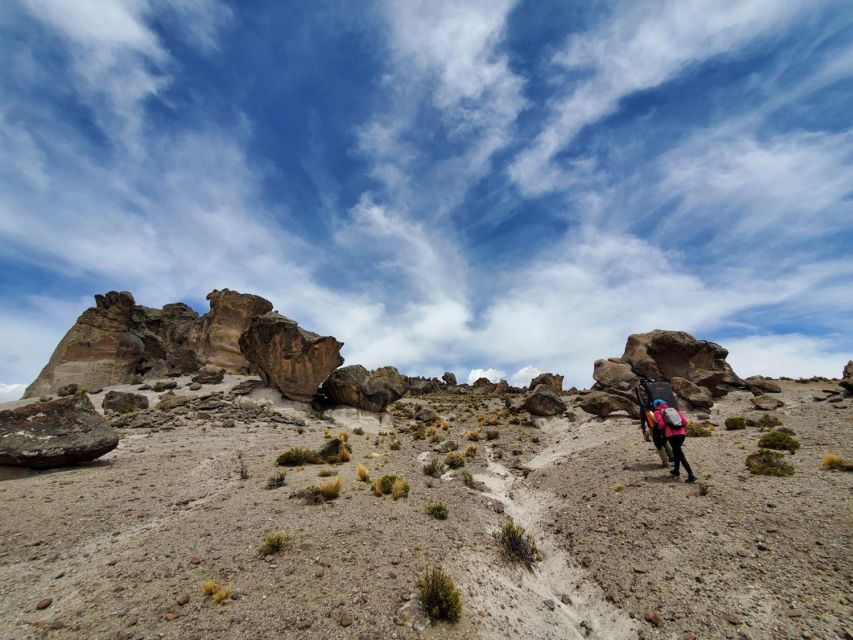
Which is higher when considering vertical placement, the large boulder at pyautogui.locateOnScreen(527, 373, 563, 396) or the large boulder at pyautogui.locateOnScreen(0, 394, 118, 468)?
the large boulder at pyautogui.locateOnScreen(527, 373, 563, 396)

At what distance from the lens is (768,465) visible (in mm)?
11469

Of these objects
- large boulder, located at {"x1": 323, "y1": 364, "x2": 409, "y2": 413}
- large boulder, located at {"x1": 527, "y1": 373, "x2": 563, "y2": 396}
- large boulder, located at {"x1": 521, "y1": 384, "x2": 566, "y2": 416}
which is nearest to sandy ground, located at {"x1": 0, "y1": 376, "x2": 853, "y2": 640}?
large boulder, located at {"x1": 521, "y1": 384, "x2": 566, "y2": 416}

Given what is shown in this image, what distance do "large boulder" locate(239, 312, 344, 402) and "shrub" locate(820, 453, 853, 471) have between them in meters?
31.9

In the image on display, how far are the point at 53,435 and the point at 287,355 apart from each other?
1943cm

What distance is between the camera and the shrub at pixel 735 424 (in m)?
18.7

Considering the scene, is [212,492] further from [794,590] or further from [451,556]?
[794,590]

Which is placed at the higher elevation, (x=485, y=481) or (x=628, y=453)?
(x=628, y=453)

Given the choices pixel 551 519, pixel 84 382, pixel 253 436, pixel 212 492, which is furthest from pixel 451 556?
pixel 84 382

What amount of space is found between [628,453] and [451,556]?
1128 cm

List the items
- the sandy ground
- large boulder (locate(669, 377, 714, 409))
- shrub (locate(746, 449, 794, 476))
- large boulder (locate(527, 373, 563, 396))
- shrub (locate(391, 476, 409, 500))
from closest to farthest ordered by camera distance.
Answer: the sandy ground → shrub (locate(746, 449, 794, 476)) → shrub (locate(391, 476, 409, 500)) → large boulder (locate(669, 377, 714, 409)) → large boulder (locate(527, 373, 563, 396))

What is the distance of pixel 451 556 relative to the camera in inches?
339

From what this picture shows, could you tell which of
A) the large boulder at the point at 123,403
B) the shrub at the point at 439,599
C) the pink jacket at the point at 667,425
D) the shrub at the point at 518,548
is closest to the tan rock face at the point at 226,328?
the large boulder at the point at 123,403

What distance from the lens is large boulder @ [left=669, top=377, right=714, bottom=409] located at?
1017 inches

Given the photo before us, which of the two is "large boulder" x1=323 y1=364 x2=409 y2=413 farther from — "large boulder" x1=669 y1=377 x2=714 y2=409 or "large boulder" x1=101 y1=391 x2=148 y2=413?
"large boulder" x1=669 y1=377 x2=714 y2=409
